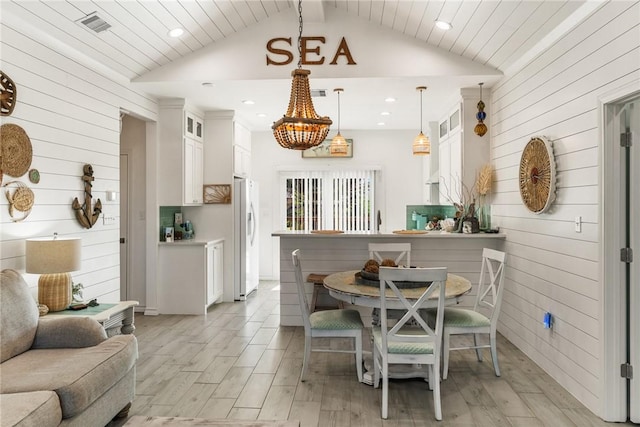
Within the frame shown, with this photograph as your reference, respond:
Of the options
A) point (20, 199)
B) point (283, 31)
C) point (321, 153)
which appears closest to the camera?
point (20, 199)

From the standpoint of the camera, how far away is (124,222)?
5.49 metres

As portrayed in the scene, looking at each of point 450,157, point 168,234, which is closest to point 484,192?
point 450,157

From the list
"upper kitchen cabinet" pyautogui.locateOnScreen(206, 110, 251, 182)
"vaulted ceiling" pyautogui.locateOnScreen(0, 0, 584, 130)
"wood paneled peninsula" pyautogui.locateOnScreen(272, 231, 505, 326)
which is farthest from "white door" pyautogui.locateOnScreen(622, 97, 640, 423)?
"upper kitchen cabinet" pyautogui.locateOnScreen(206, 110, 251, 182)

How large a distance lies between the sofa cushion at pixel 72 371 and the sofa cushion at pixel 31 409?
2.9 inches

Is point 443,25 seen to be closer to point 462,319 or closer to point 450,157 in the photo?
point 450,157

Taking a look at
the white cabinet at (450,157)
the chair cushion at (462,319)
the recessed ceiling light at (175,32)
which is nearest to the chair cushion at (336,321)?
the chair cushion at (462,319)

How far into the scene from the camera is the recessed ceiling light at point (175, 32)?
4080 millimetres

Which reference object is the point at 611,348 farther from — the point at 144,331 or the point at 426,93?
the point at 144,331

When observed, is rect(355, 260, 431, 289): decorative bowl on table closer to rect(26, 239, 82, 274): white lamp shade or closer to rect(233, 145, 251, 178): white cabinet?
rect(26, 239, 82, 274): white lamp shade

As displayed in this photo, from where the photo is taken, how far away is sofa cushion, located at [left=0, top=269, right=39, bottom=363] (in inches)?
97.0

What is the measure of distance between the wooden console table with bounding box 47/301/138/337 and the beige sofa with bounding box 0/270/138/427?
0.30 metres

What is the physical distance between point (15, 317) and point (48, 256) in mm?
561

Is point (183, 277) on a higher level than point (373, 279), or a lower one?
lower

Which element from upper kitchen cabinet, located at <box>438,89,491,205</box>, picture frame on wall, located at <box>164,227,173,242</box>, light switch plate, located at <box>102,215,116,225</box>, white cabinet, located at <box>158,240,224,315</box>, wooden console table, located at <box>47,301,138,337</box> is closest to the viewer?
wooden console table, located at <box>47,301,138,337</box>
